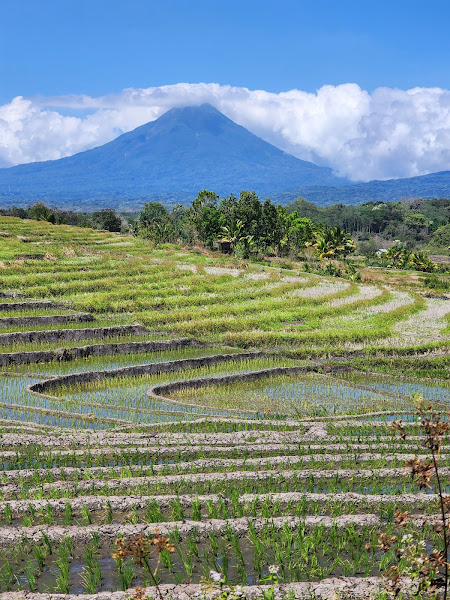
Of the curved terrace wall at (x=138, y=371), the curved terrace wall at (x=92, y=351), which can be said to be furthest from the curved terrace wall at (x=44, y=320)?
the curved terrace wall at (x=138, y=371)

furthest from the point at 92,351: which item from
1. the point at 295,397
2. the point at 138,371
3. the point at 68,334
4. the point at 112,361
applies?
the point at 295,397

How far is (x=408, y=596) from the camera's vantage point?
19.1 ft

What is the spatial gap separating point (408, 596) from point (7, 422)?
9.49m

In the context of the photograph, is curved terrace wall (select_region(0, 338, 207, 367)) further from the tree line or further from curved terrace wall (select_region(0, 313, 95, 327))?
the tree line

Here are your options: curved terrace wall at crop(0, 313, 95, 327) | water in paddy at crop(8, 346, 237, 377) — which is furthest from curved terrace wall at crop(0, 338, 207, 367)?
curved terrace wall at crop(0, 313, 95, 327)

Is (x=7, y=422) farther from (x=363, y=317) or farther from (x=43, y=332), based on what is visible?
(x=363, y=317)

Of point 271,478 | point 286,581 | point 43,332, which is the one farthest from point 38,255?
point 286,581

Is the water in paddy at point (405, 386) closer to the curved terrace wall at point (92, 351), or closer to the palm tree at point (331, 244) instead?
the curved terrace wall at point (92, 351)

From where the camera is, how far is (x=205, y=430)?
12758 mm

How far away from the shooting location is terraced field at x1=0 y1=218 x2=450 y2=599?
22.9ft

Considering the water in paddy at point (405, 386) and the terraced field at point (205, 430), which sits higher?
the terraced field at point (205, 430)

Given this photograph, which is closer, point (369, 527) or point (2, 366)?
point (369, 527)

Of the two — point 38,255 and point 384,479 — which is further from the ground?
point 38,255

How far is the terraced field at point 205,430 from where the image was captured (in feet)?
22.9
